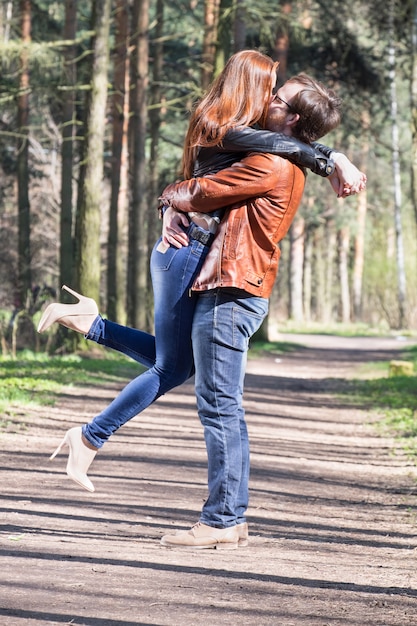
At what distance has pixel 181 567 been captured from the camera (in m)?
4.91

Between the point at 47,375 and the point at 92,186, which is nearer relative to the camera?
the point at 47,375

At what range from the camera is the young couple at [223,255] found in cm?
511

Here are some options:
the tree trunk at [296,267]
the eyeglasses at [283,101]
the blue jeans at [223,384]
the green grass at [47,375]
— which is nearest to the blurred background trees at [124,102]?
the tree trunk at [296,267]

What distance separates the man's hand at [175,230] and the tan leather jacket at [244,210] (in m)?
0.05

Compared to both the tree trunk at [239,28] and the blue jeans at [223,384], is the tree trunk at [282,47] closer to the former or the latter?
the tree trunk at [239,28]

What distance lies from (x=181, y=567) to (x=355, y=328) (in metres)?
42.5

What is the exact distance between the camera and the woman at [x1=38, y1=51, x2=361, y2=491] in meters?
5.12

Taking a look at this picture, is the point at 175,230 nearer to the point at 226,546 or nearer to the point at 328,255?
the point at 226,546

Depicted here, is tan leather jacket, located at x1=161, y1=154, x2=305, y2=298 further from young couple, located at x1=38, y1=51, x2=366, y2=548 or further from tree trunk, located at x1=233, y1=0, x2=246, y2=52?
tree trunk, located at x1=233, y1=0, x2=246, y2=52

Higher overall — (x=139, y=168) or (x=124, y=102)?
(x=124, y=102)

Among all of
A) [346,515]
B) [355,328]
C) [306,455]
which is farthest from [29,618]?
[355,328]

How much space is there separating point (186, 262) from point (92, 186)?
596 inches

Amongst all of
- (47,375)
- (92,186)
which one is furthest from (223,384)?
(92,186)

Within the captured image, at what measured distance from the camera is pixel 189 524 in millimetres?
6188
